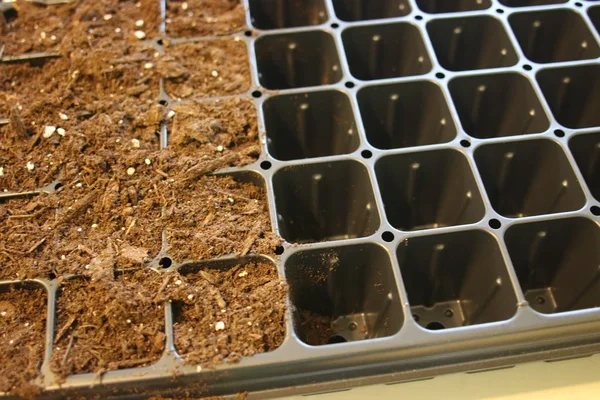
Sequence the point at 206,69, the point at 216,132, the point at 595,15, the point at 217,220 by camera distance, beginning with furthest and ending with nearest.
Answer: the point at 595,15 → the point at 206,69 → the point at 216,132 → the point at 217,220

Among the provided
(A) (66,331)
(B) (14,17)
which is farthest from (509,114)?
(B) (14,17)

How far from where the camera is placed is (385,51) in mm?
1239

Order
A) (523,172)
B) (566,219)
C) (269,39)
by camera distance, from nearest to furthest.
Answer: (566,219)
(523,172)
(269,39)

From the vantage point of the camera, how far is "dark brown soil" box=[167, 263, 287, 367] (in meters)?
0.80

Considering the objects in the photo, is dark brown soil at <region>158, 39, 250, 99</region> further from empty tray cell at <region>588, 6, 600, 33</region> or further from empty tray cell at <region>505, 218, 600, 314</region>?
empty tray cell at <region>588, 6, 600, 33</region>

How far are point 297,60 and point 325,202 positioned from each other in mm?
366

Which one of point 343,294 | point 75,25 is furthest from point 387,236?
point 75,25

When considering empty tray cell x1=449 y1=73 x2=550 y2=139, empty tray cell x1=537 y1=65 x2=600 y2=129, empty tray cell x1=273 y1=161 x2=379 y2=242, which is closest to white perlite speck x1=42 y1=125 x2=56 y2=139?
empty tray cell x1=273 y1=161 x2=379 y2=242

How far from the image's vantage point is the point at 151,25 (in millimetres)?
1192

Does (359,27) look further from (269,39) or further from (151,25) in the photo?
(151,25)

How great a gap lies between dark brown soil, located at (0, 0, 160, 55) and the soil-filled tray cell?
10.2 inches

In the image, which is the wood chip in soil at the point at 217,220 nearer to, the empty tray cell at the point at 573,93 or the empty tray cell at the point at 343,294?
the empty tray cell at the point at 343,294

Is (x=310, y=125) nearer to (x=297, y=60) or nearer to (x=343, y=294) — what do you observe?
(x=297, y=60)

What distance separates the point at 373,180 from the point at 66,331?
1.85 feet
